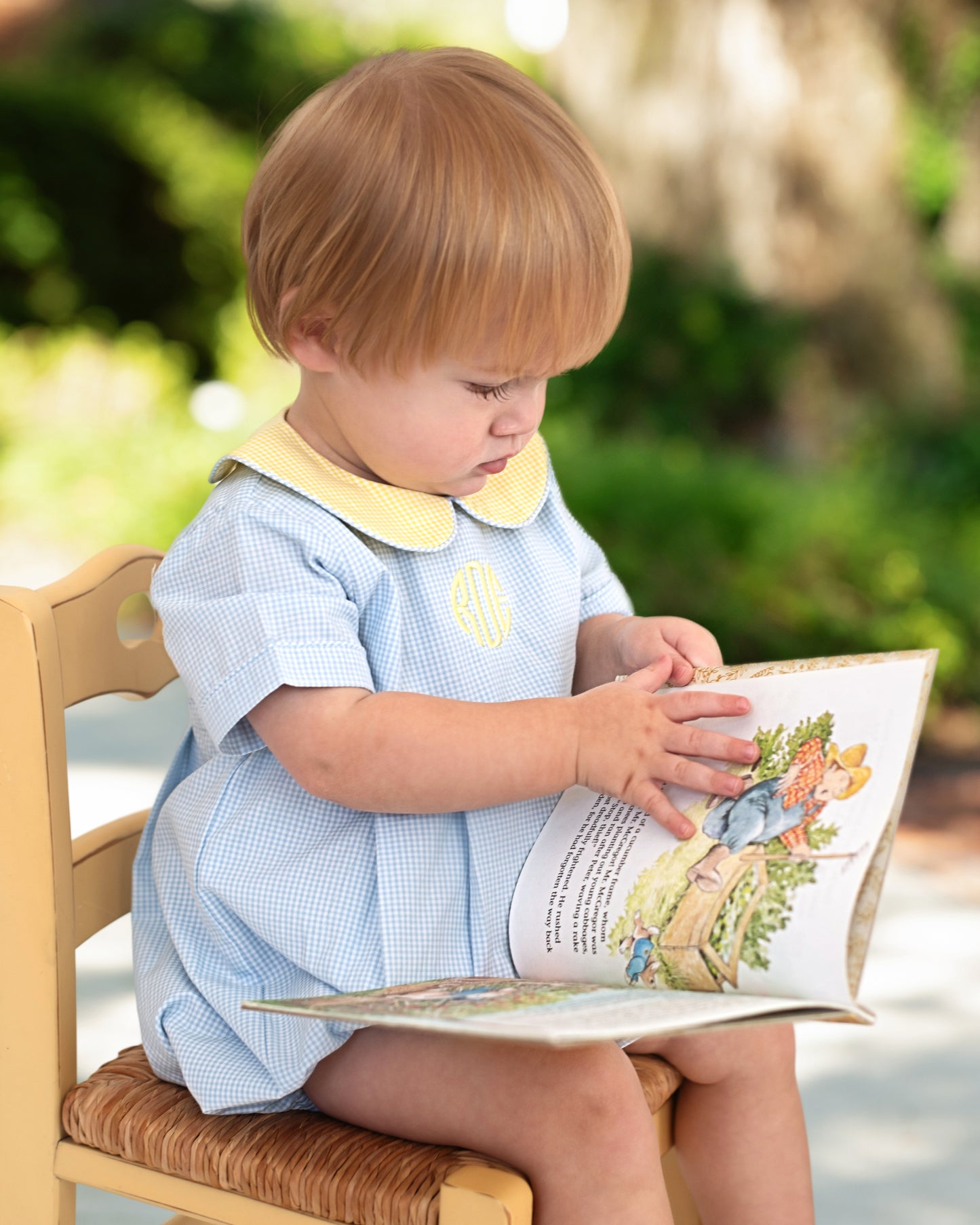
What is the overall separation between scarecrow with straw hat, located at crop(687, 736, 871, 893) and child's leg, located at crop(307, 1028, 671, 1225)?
156mm

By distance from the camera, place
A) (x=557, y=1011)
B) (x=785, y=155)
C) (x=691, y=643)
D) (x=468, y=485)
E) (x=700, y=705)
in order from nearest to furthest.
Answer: (x=557, y=1011), (x=700, y=705), (x=468, y=485), (x=691, y=643), (x=785, y=155)

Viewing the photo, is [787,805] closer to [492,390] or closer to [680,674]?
[680,674]

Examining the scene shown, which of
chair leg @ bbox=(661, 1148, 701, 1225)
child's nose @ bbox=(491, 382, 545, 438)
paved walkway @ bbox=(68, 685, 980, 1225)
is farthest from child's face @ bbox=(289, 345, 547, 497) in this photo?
paved walkway @ bbox=(68, 685, 980, 1225)

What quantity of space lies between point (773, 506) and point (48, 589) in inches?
131

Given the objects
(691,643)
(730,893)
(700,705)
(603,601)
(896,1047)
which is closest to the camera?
(730,893)

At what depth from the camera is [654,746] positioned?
0.97 metres

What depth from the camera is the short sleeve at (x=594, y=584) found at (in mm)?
1288

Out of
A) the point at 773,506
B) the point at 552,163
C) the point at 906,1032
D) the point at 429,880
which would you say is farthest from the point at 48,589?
the point at 773,506

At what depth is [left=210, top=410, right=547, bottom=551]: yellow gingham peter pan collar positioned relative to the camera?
103 cm

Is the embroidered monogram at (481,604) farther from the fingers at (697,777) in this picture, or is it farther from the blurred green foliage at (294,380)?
the blurred green foliage at (294,380)

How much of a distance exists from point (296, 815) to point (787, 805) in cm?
35

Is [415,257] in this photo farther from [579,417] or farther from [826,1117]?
[579,417]

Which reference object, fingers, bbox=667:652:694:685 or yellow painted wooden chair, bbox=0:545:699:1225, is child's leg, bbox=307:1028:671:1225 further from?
fingers, bbox=667:652:694:685

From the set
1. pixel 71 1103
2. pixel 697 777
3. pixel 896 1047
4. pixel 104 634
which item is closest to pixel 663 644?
pixel 697 777
